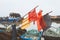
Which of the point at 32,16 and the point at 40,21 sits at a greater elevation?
the point at 32,16

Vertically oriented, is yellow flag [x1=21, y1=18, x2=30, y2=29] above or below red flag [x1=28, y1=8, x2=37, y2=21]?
below

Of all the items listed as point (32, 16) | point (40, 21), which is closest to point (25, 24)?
point (32, 16)

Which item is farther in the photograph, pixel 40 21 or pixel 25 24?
pixel 25 24

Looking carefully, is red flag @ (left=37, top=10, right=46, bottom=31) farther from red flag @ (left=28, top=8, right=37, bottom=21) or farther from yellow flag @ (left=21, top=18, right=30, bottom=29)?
yellow flag @ (left=21, top=18, right=30, bottom=29)

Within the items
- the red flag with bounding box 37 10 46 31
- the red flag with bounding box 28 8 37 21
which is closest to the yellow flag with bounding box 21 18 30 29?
the red flag with bounding box 28 8 37 21

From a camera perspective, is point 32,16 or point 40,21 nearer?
point 40,21

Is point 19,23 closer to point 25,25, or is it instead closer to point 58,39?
point 25,25

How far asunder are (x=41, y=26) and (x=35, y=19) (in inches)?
11.5

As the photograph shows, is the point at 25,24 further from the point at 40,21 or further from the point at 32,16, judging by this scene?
the point at 40,21

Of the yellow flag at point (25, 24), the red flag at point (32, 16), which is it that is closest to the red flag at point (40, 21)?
the red flag at point (32, 16)

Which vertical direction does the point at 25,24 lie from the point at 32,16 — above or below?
below

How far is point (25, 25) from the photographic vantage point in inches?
234

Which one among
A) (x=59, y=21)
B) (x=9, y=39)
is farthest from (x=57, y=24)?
(x=9, y=39)

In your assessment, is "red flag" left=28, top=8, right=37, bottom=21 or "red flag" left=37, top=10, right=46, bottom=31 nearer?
"red flag" left=37, top=10, right=46, bottom=31
